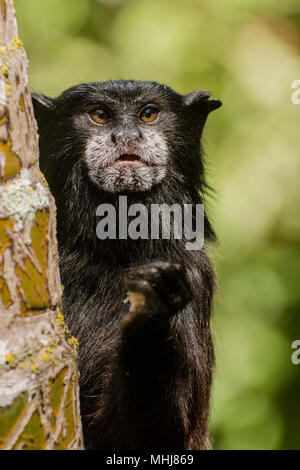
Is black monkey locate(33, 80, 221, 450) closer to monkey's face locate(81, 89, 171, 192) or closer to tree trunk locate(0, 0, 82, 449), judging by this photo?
monkey's face locate(81, 89, 171, 192)

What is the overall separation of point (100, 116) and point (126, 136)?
11.6 inches

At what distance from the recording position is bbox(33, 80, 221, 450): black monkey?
330 centimetres

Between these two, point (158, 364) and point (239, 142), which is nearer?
point (158, 364)

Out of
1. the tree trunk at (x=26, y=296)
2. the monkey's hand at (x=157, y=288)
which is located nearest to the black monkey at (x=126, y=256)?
the monkey's hand at (x=157, y=288)

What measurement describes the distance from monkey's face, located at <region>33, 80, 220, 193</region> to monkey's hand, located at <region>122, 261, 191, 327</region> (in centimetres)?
102

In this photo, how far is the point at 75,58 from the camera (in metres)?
7.79

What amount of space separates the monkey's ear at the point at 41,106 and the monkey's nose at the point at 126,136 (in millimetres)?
630

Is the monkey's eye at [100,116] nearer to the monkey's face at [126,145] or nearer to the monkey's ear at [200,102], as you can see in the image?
the monkey's face at [126,145]

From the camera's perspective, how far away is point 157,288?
2.89 metres

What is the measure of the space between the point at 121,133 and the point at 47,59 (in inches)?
173

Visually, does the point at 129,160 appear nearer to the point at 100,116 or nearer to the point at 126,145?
the point at 126,145

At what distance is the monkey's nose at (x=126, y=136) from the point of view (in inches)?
151

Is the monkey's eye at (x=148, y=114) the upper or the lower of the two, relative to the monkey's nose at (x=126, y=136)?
upper

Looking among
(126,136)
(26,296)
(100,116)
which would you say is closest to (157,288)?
(26,296)
